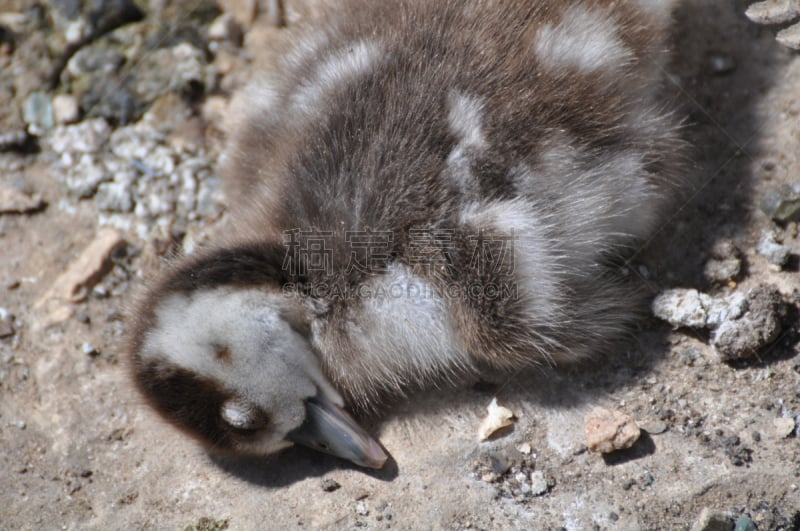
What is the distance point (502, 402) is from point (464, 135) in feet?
2.45

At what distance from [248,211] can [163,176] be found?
569 millimetres

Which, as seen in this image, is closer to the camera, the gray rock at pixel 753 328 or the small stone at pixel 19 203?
the gray rock at pixel 753 328

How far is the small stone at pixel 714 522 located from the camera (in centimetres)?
181

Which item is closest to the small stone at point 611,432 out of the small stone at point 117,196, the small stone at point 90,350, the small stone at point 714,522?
the small stone at point 714,522

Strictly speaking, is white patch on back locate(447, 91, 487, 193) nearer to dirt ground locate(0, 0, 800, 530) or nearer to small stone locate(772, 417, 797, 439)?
dirt ground locate(0, 0, 800, 530)

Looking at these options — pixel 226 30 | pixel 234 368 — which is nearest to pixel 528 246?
pixel 234 368

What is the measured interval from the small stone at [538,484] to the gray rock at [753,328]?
0.58m

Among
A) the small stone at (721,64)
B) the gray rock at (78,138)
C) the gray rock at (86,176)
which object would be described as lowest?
the gray rock at (86,176)

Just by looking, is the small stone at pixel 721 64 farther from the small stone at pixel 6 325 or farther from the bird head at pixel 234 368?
the small stone at pixel 6 325

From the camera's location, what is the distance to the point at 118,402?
7.65 feet

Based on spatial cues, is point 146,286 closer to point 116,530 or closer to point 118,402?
point 118,402

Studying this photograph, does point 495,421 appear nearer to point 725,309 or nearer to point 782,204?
point 725,309

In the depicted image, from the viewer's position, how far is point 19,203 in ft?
8.74

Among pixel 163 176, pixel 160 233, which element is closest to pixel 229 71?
pixel 163 176
